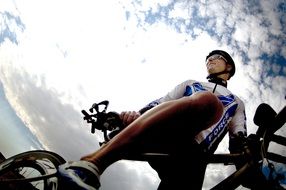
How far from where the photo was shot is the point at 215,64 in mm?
4082

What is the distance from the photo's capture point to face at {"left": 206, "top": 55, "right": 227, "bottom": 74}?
13.2 feet

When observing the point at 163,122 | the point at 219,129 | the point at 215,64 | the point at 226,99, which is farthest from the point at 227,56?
the point at 163,122

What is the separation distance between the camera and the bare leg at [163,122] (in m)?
2.03

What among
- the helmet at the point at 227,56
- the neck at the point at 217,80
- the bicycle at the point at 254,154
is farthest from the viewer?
the helmet at the point at 227,56

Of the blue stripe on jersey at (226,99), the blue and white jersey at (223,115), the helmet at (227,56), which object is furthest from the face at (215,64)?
the blue stripe on jersey at (226,99)

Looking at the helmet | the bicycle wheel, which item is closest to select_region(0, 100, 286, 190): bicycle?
the bicycle wheel

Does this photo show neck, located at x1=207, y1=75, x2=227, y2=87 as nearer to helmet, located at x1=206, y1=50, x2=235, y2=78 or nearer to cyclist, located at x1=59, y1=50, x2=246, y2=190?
cyclist, located at x1=59, y1=50, x2=246, y2=190

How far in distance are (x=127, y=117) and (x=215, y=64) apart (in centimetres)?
172

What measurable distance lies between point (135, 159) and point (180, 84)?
138 centimetres

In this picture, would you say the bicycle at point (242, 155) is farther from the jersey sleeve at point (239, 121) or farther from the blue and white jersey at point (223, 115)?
the jersey sleeve at point (239, 121)

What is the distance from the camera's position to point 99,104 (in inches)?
123

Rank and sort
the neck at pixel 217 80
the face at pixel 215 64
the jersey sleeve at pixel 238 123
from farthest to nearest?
the face at pixel 215 64 < the neck at pixel 217 80 < the jersey sleeve at pixel 238 123

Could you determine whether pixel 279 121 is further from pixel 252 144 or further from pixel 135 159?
pixel 135 159

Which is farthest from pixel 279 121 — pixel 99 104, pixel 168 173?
pixel 99 104
